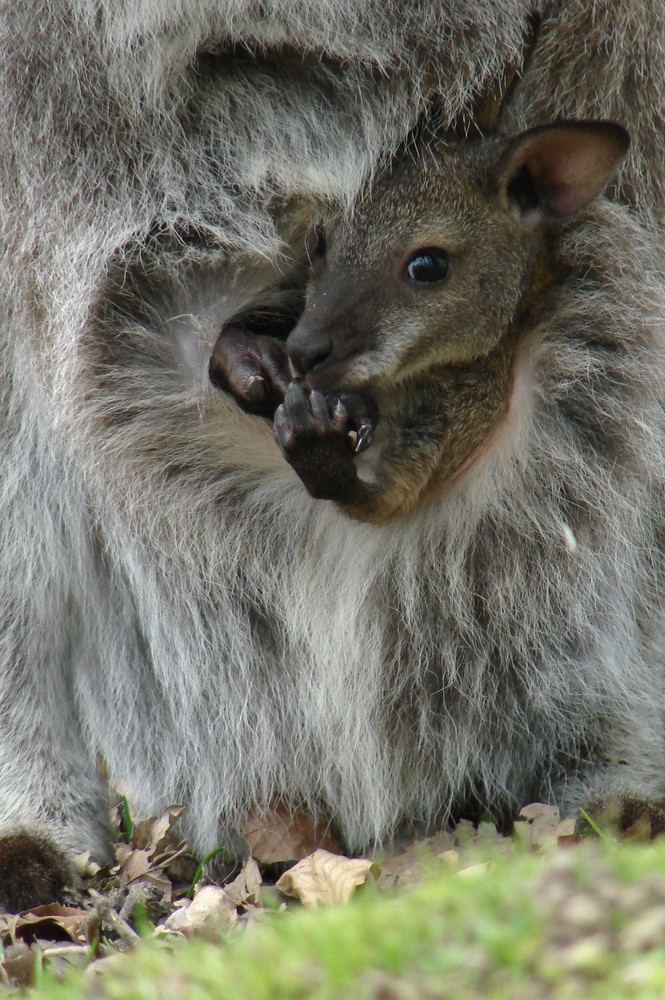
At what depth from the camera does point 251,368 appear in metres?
2.89

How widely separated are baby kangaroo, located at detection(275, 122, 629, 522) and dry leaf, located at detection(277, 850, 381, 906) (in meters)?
0.85

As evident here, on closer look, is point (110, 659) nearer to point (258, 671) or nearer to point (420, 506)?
point (258, 671)

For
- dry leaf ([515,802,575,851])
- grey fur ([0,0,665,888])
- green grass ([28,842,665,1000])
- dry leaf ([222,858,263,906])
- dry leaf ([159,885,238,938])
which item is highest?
grey fur ([0,0,665,888])

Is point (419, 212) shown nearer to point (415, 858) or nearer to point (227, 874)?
point (415, 858)

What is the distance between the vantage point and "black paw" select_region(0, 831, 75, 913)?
3041 mm

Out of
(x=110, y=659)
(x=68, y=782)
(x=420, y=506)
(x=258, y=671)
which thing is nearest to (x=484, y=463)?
(x=420, y=506)

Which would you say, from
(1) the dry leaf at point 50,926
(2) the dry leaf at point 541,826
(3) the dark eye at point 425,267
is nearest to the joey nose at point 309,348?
(3) the dark eye at point 425,267

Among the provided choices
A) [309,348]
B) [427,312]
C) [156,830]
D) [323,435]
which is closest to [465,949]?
[323,435]

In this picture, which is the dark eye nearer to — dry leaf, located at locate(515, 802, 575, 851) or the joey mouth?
the joey mouth

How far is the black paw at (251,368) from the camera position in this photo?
2.86 m

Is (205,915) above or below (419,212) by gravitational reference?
below

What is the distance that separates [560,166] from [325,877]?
1.70 meters

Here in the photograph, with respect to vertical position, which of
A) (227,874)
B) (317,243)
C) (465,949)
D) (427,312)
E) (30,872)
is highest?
(317,243)

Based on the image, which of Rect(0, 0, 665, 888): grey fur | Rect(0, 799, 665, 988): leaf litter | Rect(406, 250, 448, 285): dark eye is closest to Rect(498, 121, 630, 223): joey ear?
Rect(0, 0, 665, 888): grey fur
